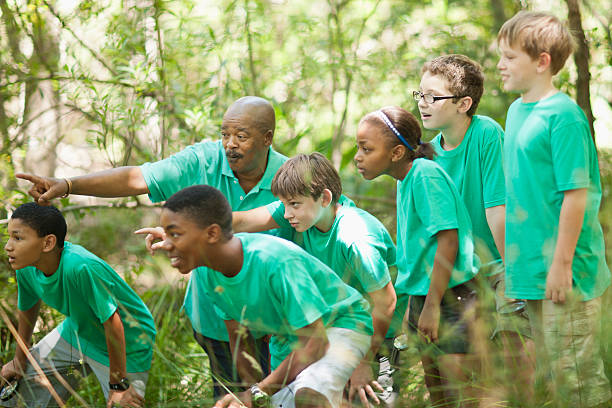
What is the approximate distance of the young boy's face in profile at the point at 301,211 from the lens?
3.21 m

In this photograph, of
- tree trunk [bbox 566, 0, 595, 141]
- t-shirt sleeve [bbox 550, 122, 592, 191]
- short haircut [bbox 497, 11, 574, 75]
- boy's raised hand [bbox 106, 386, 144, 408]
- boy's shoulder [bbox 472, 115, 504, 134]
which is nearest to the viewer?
t-shirt sleeve [bbox 550, 122, 592, 191]

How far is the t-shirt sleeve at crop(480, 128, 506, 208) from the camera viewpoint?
3227 millimetres

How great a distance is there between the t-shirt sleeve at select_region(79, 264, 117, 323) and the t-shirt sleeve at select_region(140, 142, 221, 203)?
0.51 metres

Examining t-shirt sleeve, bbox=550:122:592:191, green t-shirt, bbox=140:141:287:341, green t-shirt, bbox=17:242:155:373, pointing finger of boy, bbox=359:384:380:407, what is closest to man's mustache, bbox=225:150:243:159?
green t-shirt, bbox=140:141:287:341

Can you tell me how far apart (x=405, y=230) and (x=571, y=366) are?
3.27 feet

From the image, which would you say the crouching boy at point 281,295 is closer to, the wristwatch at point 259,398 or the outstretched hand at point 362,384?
the wristwatch at point 259,398

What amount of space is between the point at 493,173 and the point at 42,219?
2274 mm

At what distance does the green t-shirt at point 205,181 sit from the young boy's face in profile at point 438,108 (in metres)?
0.87

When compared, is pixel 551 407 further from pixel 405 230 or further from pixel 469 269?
pixel 405 230

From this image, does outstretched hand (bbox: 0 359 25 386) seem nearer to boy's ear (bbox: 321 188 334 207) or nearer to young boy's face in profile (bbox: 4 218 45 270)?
young boy's face in profile (bbox: 4 218 45 270)

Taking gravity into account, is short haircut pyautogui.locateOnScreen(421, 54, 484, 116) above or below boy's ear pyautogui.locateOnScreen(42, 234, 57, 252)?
above

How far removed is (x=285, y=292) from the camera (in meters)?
2.66

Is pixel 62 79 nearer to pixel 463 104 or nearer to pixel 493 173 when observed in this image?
pixel 463 104

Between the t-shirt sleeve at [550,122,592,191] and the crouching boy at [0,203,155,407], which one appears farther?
the crouching boy at [0,203,155,407]
